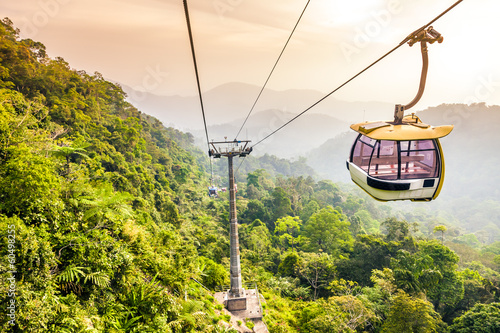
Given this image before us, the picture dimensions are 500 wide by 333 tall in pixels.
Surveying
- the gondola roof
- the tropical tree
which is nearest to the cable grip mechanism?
Answer: the gondola roof

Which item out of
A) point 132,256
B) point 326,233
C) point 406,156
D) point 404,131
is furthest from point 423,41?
point 326,233

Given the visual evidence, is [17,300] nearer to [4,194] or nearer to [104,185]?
[4,194]

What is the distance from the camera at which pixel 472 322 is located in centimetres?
1450

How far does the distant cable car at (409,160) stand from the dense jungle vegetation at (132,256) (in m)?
6.52

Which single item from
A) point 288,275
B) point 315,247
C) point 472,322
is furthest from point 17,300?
point 315,247

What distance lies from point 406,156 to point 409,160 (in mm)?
124

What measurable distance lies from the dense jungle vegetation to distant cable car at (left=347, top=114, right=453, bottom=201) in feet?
21.4

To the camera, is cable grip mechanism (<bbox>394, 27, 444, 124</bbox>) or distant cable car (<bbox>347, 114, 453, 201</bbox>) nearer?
cable grip mechanism (<bbox>394, 27, 444, 124</bbox>)

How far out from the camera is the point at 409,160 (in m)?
5.53

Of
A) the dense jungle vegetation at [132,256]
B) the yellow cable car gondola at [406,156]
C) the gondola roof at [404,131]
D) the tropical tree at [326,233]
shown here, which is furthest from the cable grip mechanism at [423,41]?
the tropical tree at [326,233]

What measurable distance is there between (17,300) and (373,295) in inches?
725

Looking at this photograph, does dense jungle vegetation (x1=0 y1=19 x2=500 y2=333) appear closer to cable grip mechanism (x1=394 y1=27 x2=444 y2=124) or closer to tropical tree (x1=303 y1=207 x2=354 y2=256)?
tropical tree (x1=303 y1=207 x2=354 y2=256)

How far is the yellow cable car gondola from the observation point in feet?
14.8

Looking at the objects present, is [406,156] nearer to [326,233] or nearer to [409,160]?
[409,160]
